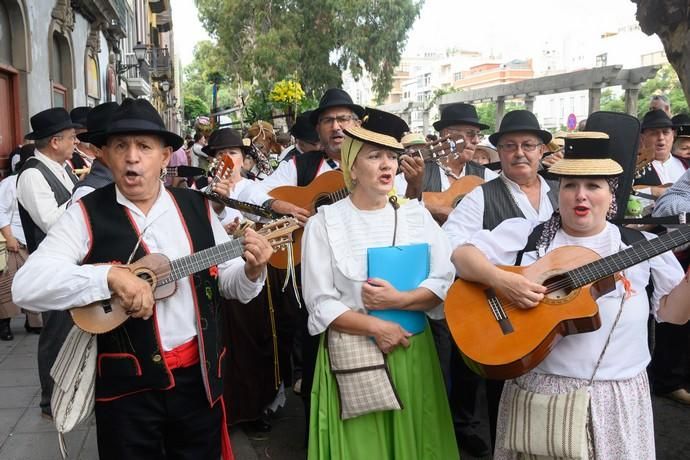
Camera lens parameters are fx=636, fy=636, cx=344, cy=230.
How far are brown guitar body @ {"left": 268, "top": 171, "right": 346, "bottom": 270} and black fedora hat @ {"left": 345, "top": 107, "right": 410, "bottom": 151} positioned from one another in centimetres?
135

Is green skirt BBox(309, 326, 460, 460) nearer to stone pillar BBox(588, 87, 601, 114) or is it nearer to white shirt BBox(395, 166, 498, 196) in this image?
white shirt BBox(395, 166, 498, 196)

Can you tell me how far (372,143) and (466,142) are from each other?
242 centimetres

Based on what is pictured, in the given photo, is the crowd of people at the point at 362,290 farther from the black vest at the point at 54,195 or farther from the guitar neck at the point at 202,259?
the black vest at the point at 54,195

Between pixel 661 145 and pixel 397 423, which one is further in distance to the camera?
pixel 661 145

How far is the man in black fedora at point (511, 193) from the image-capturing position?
362 centimetres

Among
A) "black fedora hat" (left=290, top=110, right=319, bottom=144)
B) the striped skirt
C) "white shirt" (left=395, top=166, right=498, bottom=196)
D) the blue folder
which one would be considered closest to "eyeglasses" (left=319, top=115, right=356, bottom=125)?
"white shirt" (left=395, top=166, right=498, bottom=196)

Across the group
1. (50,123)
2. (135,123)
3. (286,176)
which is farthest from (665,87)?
(135,123)

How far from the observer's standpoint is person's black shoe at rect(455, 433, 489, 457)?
402 centimetres

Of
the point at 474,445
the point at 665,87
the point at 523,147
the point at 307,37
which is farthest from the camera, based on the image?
the point at 665,87

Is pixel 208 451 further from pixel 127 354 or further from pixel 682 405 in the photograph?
pixel 682 405

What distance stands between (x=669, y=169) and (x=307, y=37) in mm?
24219

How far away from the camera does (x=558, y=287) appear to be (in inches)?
102

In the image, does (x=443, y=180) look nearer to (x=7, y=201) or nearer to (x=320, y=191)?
(x=320, y=191)

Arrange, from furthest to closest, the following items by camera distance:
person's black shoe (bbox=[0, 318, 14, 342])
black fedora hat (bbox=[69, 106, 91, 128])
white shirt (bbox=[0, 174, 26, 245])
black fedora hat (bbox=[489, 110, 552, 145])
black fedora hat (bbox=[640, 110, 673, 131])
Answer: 1. person's black shoe (bbox=[0, 318, 14, 342])
2. white shirt (bbox=[0, 174, 26, 245])
3. black fedora hat (bbox=[640, 110, 673, 131])
4. black fedora hat (bbox=[69, 106, 91, 128])
5. black fedora hat (bbox=[489, 110, 552, 145])
